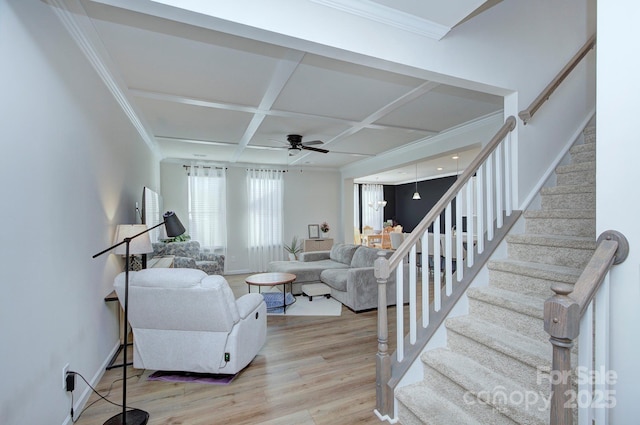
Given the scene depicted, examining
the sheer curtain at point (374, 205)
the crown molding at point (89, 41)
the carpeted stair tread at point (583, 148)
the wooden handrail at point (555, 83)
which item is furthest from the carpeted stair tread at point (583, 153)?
the sheer curtain at point (374, 205)

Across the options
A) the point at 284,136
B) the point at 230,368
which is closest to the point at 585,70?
the point at 284,136

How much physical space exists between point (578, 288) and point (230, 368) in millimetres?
2406

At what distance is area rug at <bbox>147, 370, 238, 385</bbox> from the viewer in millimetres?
2545

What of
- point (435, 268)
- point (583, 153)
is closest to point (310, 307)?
point (435, 268)

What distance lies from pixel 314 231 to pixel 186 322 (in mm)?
5784

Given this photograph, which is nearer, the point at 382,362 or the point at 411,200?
the point at 382,362

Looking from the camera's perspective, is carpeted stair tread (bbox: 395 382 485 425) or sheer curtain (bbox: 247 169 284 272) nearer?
carpeted stair tread (bbox: 395 382 485 425)

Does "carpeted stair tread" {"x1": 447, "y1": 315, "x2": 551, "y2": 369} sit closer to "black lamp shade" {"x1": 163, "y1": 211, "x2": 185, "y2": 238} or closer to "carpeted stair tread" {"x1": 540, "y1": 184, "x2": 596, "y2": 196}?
"carpeted stair tread" {"x1": 540, "y1": 184, "x2": 596, "y2": 196}

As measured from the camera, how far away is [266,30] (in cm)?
174

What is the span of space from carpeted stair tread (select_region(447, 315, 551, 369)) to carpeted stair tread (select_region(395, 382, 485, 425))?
42 centimetres

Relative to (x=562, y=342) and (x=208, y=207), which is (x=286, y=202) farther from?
(x=562, y=342)

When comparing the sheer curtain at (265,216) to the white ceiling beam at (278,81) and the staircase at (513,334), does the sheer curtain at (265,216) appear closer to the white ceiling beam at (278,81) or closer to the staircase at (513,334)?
the white ceiling beam at (278,81)

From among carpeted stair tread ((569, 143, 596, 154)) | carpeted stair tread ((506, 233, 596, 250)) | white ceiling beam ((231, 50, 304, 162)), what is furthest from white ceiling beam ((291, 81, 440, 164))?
carpeted stair tread ((506, 233, 596, 250))

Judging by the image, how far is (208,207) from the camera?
23.3 ft
